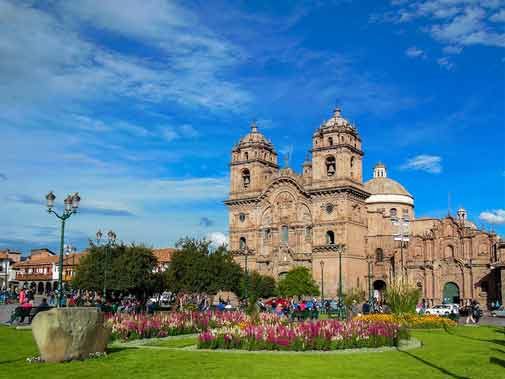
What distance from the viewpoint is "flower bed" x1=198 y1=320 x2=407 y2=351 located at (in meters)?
19.5

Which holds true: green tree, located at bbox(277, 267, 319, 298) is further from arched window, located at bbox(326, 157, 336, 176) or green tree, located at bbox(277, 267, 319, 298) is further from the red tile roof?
the red tile roof

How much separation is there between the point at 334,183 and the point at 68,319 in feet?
176

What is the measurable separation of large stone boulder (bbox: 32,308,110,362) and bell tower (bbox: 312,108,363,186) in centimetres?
5283

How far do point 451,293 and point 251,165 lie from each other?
89.8ft

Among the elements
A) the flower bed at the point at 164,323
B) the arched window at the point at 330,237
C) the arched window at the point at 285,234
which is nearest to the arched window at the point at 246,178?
the arched window at the point at 285,234

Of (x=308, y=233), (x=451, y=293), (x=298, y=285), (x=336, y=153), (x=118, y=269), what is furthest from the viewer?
(x=308, y=233)

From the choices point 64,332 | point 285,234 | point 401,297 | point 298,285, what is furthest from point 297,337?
point 285,234

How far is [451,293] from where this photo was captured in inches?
2562

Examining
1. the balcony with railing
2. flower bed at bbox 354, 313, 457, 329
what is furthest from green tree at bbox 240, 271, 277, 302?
the balcony with railing

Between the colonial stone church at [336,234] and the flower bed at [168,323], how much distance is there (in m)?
34.0

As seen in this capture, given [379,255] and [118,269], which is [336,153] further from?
[118,269]

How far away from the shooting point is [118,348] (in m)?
19.5

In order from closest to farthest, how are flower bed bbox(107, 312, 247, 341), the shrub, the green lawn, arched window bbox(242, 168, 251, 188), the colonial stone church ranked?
the green lawn
flower bed bbox(107, 312, 247, 341)
the shrub
the colonial stone church
arched window bbox(242, 168, 251, 188)

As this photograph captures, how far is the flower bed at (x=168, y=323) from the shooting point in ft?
75.3
